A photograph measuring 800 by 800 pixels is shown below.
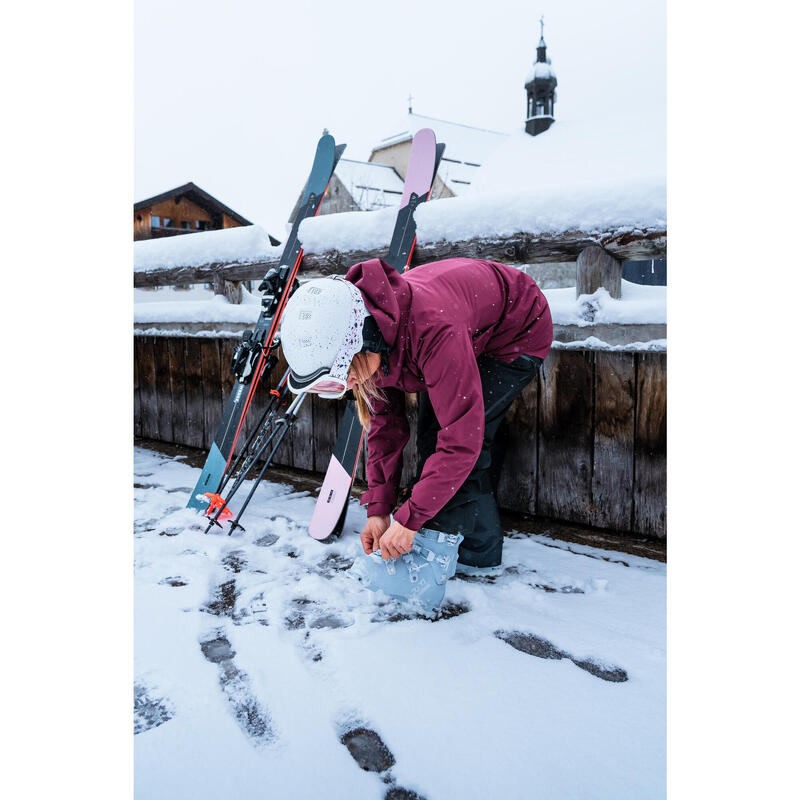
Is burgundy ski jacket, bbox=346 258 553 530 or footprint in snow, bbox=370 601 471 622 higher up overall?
burgundy ski jacket, bbox=346 258 553 530

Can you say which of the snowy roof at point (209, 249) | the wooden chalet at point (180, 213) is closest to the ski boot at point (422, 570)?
the snowy roof at point (209, 249)

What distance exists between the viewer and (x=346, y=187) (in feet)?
77.6

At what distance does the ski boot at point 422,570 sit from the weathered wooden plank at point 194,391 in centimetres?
254

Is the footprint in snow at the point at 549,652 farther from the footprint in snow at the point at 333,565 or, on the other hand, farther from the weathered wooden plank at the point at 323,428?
the weathered wooden plank at the point at 323,428

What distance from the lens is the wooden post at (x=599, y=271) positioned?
240cm

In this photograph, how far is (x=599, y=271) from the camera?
242 centimetres

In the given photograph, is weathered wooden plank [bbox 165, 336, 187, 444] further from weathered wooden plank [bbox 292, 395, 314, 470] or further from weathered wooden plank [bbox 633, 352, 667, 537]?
weathered wooden plank [bbox 633, 352, 667, 537]

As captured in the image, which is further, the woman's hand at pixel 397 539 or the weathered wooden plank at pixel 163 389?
the weathered wooden plank at pixel 163 389

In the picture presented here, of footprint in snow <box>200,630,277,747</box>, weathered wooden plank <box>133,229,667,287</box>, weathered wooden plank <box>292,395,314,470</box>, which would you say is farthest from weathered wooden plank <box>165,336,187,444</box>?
footprint in snow <box>200,630,277,747</box>

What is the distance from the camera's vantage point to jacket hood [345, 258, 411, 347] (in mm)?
1544

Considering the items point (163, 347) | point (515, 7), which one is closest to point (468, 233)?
point (515, 7)

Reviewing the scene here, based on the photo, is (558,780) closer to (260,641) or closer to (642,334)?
(260,641)

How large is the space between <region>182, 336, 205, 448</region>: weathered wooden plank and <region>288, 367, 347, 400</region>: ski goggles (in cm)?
267

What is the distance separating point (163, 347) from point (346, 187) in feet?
69.7
